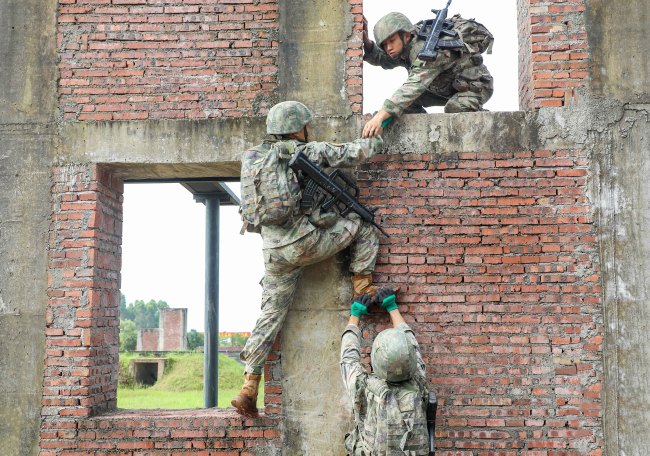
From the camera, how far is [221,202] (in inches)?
449

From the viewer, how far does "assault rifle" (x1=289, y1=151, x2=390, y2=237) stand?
205 inches

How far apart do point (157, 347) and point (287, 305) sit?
22.9 metres

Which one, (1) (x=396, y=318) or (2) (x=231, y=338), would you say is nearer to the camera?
(1) (x=396, y=318)

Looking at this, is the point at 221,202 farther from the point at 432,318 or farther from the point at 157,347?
the point at 157,347

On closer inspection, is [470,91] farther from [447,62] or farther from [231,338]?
[231,338]

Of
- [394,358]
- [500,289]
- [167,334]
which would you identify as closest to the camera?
[394,358]

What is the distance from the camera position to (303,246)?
530cm

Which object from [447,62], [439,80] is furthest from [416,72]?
[439,80]

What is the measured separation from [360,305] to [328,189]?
0.89 m

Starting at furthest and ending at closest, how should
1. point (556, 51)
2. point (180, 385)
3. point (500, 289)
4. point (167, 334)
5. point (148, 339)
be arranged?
point (148, 339)
point (167, 334)
point (180, 385)
point (556, 51)
point (500, 289)

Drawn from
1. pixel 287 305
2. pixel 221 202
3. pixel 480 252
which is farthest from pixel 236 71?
pixel 221 202

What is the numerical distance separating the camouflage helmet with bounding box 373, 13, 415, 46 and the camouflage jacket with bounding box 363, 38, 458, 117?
0.45ft

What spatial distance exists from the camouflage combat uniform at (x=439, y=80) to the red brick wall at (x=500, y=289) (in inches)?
19.9

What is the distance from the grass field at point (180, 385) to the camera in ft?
47.6
